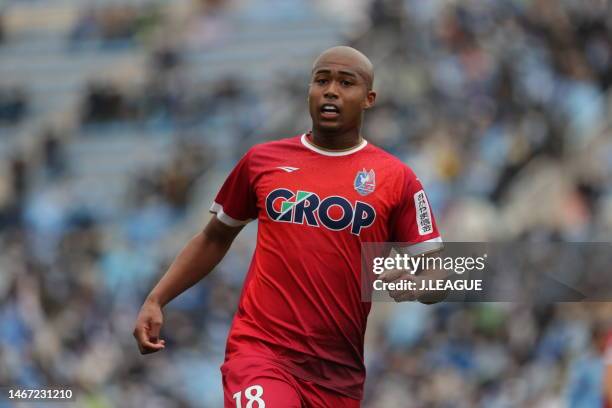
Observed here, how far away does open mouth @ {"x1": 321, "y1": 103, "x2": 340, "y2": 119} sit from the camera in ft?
19.9

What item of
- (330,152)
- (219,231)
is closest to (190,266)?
(219,231)

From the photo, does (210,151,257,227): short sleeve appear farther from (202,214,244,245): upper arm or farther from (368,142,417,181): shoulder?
(368,142,417,181): shoulder

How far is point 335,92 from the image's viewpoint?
6039 mm

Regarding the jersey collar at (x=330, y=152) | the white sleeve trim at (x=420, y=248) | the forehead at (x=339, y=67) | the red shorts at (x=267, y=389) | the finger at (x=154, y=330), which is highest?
the forehead at (x=339, y=67)

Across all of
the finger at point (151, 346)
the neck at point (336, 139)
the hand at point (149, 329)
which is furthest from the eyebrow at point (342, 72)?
the finger at point (151, 346)

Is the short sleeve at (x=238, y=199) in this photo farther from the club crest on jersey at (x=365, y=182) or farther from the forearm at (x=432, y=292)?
the forearm at (x=432, y=292)

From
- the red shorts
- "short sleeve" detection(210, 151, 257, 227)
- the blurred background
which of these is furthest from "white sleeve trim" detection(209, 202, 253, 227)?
the blurred background

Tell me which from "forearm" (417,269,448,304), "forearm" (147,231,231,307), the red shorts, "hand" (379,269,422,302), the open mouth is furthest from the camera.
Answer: "forearm" (147,231,231,307)

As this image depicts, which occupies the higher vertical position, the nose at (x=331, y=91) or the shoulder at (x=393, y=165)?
the nose at (x=331, y=91)

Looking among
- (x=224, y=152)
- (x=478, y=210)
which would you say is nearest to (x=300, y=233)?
(x=478, y=210)

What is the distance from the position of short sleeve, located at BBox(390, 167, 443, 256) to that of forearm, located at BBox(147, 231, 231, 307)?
812 mm

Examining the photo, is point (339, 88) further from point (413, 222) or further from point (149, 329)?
point (149, 329)

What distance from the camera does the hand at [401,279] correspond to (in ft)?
18.5

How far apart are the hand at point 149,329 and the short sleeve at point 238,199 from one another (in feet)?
1.66
